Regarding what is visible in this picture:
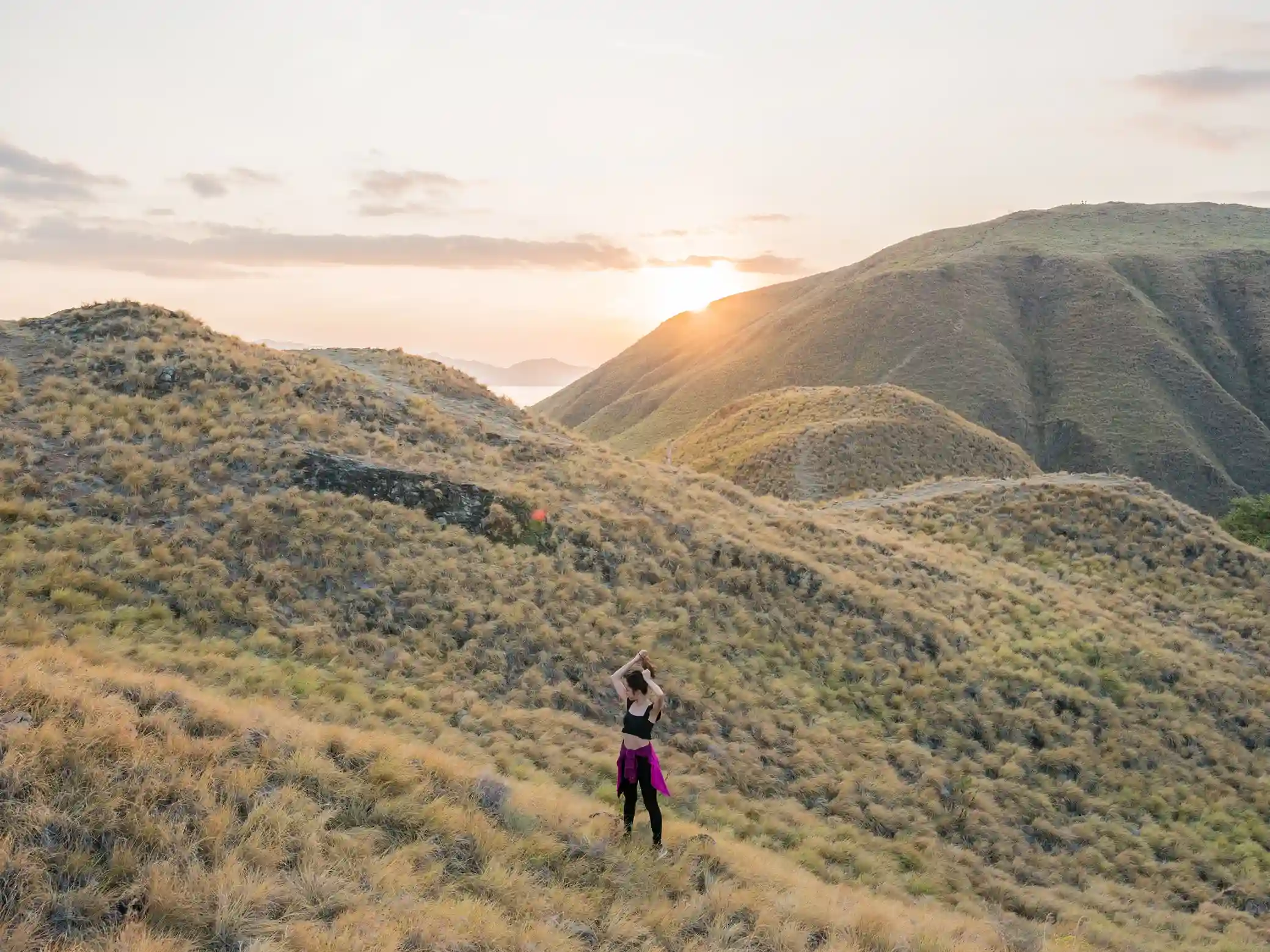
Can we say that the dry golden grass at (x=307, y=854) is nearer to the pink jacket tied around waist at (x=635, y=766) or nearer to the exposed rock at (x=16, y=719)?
the exposed rock at (x=16, y=719)

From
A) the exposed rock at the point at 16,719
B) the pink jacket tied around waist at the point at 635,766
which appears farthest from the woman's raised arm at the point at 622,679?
the exposed rock at the point at 16,719

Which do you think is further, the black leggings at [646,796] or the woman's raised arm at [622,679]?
the woman's raised arm at [622,679]

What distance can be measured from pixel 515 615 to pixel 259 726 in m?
7.75

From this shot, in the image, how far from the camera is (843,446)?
2285 inches

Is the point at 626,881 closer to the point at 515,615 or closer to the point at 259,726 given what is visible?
the point at 259,726

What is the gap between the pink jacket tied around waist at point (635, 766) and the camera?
30.1 feet

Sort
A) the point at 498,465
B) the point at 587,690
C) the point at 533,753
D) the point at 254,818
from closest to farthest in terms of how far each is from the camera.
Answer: the point at 254,818 → the point at 533,753 → the point at 587,690 → the point at 498,465

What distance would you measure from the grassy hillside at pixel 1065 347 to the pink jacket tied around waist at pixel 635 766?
297 ft

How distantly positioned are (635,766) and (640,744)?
36 cm

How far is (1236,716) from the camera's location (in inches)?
841

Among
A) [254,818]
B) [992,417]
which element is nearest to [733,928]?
[254,818]

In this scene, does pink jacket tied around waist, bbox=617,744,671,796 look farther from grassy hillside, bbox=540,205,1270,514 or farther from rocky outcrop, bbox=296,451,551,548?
grassy hillside, bbox=540,205,1270,514

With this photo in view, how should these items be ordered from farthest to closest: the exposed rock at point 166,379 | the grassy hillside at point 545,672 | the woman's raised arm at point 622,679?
the exposed rock at point 166,379
the woman's raised arm at point 622,679
the grassy hillside at point 545,672

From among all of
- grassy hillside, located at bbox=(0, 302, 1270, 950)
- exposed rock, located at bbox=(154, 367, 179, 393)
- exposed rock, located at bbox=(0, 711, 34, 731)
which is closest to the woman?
grassy hillside, located at bbox=(0, 302, 1270, 950)
